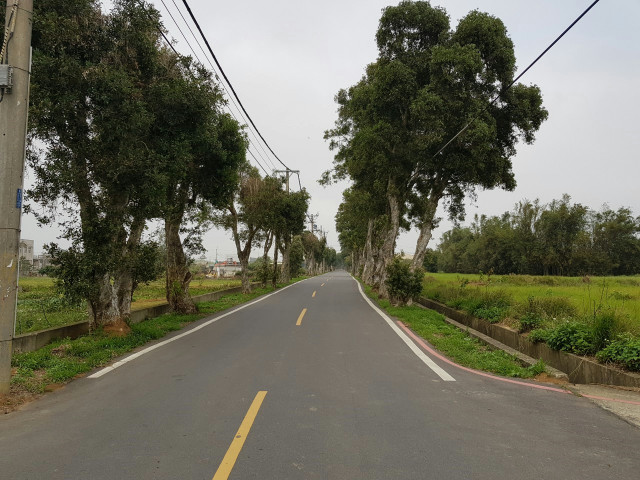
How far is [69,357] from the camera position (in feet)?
25.0

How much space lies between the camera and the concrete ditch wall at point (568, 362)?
614 centimetres

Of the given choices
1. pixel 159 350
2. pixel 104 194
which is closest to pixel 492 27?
pixel 104 194

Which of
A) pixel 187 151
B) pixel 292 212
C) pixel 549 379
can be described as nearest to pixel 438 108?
pixel 187 151

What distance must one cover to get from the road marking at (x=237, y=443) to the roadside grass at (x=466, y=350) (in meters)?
4.16

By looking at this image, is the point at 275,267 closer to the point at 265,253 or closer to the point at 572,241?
the point at 265,253

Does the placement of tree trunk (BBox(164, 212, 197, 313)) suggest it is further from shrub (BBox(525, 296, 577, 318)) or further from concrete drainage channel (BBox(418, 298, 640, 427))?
shrub (BBox(525, 296, 577, 318))

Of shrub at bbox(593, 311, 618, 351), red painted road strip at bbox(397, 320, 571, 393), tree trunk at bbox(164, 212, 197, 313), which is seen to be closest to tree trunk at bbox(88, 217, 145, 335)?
tree trunk at bbox(164, 212, 197, 313)

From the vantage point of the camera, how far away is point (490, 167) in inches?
672

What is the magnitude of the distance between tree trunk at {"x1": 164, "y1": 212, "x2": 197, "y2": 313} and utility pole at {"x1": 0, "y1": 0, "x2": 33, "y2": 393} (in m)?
8.11

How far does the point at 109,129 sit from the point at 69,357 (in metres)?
4.18

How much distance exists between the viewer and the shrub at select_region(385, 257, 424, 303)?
643 inches

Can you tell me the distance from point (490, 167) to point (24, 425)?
54.3 ft

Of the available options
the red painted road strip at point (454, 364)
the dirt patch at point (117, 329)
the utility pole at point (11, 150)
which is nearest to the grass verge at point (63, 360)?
the dirt patch at point (117, 329)

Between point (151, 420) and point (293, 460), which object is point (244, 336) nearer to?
point (151, 420)
